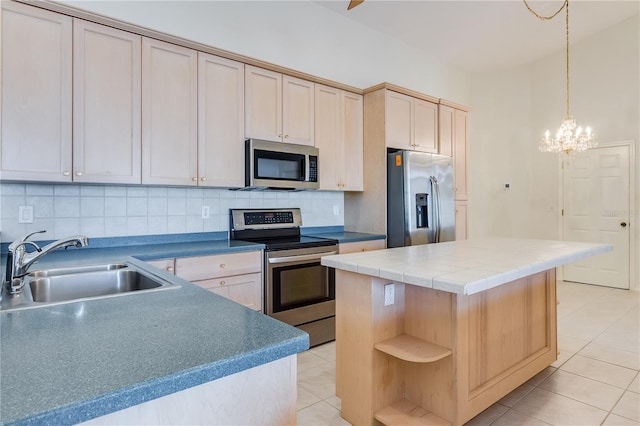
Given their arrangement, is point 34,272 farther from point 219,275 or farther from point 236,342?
point 236,342

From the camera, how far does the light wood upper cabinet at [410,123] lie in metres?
3.67

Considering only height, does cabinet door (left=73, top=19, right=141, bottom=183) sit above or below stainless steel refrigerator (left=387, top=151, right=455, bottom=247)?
above

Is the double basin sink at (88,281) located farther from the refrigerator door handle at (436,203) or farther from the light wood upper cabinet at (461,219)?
the light wood upper cabinet at (461,219)

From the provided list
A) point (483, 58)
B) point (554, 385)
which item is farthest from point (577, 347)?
point (483, 58)

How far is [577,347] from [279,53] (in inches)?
149

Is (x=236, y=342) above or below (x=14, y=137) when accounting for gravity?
below

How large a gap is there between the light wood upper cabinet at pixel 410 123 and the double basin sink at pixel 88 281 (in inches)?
107

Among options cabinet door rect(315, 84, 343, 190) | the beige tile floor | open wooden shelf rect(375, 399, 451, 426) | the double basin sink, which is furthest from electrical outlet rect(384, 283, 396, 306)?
cabinet door rect(315, 84, 343, 190)

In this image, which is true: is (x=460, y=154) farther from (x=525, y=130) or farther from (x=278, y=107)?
(x=278, y=107)

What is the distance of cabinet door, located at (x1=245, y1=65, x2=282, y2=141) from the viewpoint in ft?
9.79

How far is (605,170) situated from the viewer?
523cm

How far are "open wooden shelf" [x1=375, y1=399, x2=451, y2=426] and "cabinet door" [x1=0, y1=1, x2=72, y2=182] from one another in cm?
232

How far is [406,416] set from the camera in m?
1.84

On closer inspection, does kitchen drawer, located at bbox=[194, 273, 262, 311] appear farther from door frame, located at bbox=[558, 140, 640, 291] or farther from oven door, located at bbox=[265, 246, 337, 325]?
door frame, located at bbox=[558, 140, 640, 291]
